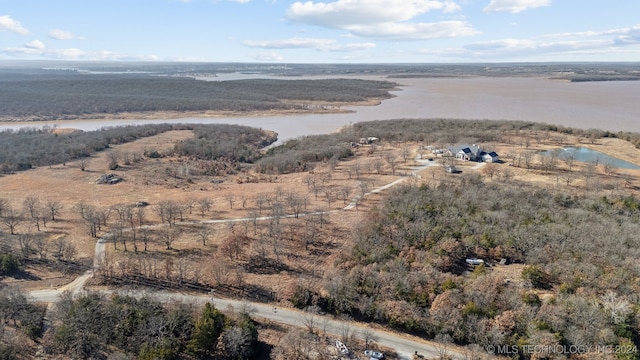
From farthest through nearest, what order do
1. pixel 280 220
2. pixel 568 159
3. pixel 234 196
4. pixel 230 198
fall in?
pixel 568 159 < pixel 234 196 < pixel 230 198 < pixel 280 220

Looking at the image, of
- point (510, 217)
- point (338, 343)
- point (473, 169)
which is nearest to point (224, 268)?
point (338, 343)

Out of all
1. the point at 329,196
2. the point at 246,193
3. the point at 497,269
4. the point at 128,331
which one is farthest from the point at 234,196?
the point at 497,269

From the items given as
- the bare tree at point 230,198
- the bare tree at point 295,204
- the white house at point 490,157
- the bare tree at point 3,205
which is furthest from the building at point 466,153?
the bare tree at point 3,205

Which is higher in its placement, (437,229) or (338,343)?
(437,229)

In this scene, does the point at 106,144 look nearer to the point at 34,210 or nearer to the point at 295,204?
the point at 34,210

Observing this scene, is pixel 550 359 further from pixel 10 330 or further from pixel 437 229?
pixel 10 330

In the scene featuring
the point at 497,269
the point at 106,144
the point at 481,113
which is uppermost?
the point at 481,113
